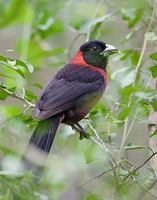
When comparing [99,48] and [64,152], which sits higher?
[64,152]

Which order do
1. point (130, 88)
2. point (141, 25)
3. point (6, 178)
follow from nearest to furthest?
point (6, 178)
point (130, 88)
point (141, 25)

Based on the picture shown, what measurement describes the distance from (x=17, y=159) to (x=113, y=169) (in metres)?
0.58

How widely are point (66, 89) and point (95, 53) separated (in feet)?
2.28

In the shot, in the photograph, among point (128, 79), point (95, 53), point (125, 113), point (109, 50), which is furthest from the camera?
point (95, 53)

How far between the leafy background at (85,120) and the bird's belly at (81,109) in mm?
54

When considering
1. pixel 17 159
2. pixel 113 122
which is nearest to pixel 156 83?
pixel 113 122

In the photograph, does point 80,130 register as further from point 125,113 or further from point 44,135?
point 125,113

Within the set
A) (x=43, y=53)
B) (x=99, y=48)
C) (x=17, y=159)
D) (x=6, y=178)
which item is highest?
(x=6, y=178)

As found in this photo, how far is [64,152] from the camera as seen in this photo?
2207 millimetres

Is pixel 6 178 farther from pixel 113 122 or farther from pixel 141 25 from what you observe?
pixel 141 25

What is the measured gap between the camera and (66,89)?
3553 millimetres

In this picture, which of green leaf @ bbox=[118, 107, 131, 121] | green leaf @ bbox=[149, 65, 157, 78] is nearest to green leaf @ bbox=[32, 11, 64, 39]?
green leaf @ bbox=[149, 65, 157, 78]

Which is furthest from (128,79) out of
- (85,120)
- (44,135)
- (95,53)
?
(95,53)

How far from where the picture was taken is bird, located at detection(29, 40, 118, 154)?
3.13 metres
